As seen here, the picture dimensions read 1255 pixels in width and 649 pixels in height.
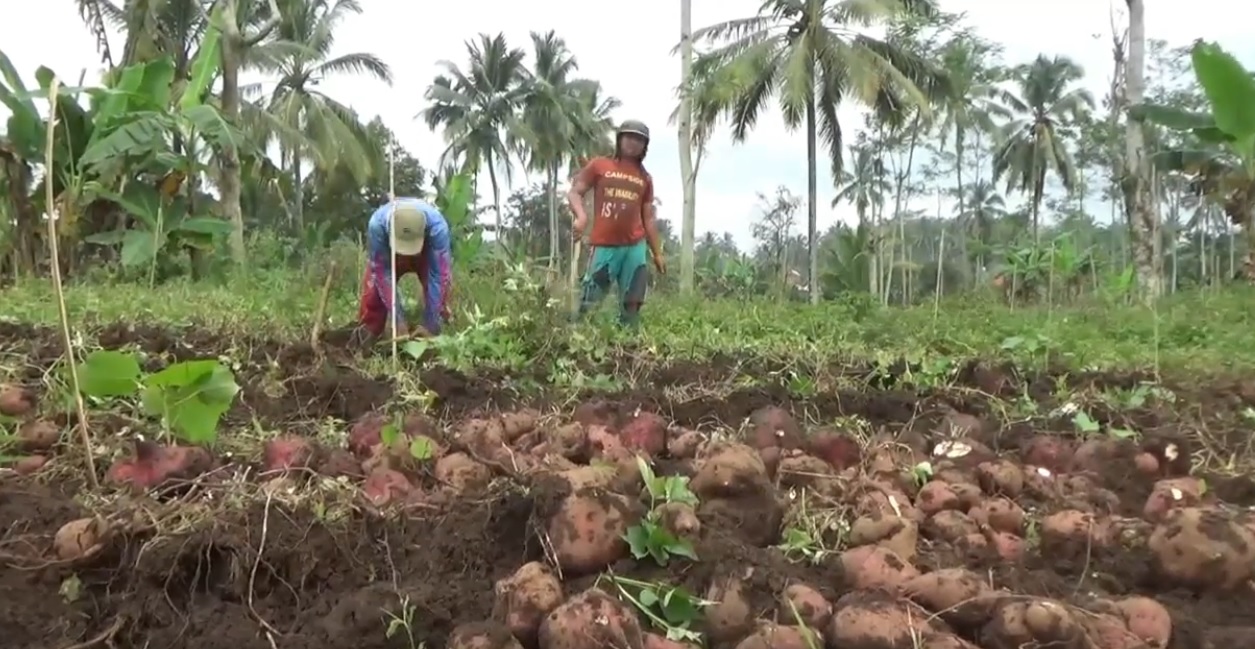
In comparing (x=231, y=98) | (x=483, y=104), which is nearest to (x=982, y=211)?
(x=483, y=104)

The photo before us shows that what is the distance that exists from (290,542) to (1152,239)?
40.2ft

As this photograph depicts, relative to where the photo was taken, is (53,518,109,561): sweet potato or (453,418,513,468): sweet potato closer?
(53,518,109,561): sweet potato

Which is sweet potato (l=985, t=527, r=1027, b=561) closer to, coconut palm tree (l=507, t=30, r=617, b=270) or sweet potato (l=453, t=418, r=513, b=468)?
sweet potato (l=453, t=418, r=513, b=468)

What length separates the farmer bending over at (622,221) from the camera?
19.4 feet

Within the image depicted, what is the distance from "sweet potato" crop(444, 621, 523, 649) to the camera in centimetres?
129

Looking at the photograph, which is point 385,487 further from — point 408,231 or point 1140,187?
point 1140,187

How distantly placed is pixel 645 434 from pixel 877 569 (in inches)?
34.3

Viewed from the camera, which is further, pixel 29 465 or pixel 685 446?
pixel 685 446

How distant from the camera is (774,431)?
224cm

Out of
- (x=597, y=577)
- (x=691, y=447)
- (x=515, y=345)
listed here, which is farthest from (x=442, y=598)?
(x=515, y=345)

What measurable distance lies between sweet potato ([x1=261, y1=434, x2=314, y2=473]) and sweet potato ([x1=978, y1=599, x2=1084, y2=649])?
118 cm

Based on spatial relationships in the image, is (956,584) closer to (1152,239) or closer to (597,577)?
(597,577)

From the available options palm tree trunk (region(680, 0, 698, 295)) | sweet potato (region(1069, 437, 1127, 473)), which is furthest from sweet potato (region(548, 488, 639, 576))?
palm tree trunk (region(680, 0, 698, 295))

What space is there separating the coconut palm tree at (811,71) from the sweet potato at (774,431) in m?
14.9
